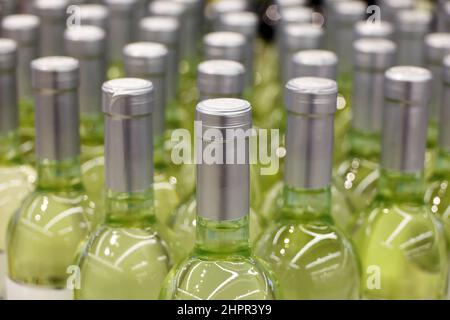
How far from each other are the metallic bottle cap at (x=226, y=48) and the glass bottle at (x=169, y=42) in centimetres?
7

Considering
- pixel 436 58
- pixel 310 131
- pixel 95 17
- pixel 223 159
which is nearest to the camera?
pixel 223 159

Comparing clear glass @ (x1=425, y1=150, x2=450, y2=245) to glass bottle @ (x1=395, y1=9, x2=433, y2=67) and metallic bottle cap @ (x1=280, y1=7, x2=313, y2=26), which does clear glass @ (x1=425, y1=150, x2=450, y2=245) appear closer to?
glass bottle @ (x1=395, y1=9, x2=433, y2=67)

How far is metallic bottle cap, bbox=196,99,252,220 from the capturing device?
71cm

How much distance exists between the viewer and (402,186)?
929 mm

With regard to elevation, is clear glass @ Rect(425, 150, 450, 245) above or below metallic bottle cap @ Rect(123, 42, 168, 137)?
below

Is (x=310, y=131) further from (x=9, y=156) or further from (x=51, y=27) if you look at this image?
(x=51, y=27)

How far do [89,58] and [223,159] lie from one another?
0.39m

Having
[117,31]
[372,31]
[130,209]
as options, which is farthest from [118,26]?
[130,209]

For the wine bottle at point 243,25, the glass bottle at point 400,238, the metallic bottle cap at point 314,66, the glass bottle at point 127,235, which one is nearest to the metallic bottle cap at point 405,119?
the glass bottle at point 400,238

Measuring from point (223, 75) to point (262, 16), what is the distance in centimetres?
93

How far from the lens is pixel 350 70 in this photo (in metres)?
1.29

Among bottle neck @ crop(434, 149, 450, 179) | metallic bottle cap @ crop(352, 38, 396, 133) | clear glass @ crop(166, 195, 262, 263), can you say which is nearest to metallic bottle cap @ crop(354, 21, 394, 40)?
metallic bottle cap @ crop(352, 38, 396, 133)
